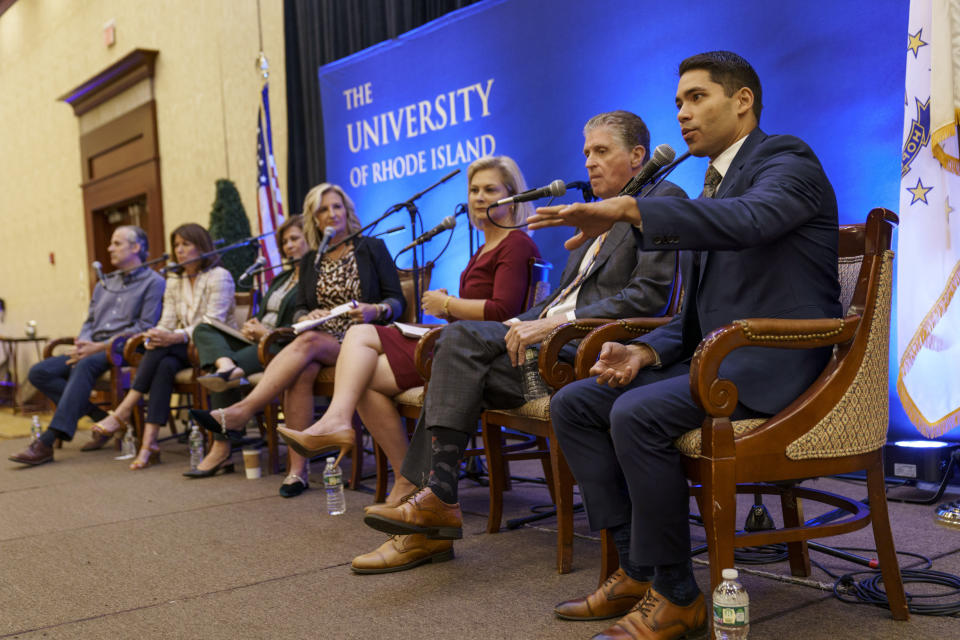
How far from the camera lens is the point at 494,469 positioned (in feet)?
8.20

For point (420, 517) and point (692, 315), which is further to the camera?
point (420, 517)

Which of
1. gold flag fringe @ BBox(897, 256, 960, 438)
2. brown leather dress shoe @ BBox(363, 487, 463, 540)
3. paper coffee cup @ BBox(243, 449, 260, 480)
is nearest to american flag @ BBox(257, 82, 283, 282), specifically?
paper coffee cup @ BBox(243, 449, 260, 480)

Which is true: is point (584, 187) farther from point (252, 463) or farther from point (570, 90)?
point (252, 463)

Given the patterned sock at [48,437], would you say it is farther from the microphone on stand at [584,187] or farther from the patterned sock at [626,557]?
the patterned sock at [626,557]

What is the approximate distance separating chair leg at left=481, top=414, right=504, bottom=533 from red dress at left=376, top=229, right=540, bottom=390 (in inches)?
16.4

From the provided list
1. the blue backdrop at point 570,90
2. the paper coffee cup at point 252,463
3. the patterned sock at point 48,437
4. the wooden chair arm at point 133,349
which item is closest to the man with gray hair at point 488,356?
the blue backdrop at point 570,90

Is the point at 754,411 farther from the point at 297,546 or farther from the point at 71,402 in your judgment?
the point at 71,402

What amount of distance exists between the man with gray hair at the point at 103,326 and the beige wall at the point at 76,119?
146 cm

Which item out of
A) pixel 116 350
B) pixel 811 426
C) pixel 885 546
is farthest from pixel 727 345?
pixel 116 350

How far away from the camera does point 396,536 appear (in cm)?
218

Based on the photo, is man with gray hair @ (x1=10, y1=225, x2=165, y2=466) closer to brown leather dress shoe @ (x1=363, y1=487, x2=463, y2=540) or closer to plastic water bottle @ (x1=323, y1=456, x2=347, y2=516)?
plastic water bottle @ (x1=323, y1=456, x2=347, y2=516)

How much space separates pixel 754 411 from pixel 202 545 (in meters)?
1.73

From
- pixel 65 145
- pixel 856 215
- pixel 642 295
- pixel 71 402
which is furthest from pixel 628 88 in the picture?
pixel 65 145

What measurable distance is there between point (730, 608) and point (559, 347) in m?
0.86
